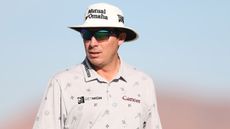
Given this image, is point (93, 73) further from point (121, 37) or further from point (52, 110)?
point (52, 110)

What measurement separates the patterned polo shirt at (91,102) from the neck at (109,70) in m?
0.05

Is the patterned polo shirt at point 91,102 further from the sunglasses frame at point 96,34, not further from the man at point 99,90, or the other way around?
the sunglasses frame at point 96,34

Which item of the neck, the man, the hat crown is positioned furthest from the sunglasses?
the neck

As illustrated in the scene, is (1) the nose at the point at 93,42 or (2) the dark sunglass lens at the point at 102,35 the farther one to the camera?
(2) the dark sunglass lens at the point at 102,35

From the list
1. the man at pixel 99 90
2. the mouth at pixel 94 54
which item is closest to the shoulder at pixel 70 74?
the man at pixel 99 90

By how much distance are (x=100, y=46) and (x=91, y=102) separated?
699mm

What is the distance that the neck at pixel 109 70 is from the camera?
9.30 meters

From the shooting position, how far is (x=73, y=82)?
30.5 feet

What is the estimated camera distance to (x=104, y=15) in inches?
368

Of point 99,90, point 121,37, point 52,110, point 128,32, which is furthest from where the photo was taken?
point 128,32

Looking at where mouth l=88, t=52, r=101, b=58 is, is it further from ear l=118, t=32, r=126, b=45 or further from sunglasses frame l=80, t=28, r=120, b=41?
ear l=118, t=32, r=126, b=45

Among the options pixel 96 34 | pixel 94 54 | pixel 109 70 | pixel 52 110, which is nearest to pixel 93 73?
pixel 109 70

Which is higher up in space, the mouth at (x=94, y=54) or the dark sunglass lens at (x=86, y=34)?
the dark sunglass lens at (x=86, y=34)

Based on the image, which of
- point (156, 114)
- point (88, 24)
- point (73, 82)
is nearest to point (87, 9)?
point (88, 24)
